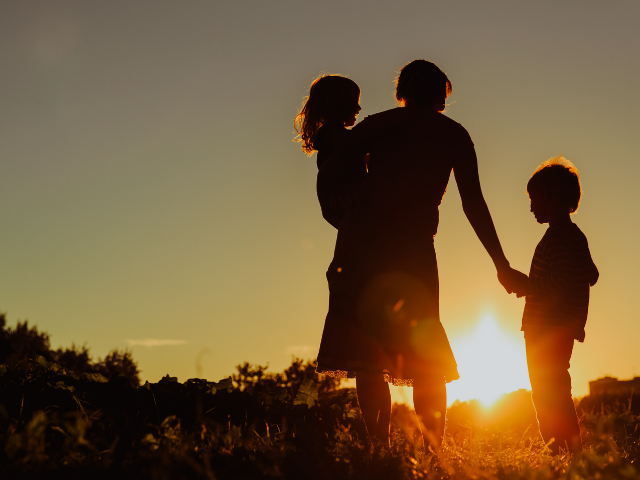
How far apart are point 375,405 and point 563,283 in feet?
5.72

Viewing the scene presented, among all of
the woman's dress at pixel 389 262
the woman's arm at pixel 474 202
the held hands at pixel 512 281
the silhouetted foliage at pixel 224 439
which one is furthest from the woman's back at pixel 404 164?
the silhouetted foliage at pixel 224 439

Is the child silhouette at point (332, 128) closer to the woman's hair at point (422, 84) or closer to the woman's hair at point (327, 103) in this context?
the woman's hair at point (327, 103)

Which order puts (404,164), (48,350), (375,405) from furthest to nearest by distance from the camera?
1. (48,350)
2. (404,164)
3. (375,405)

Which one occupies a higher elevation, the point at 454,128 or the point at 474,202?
the point at 454,128

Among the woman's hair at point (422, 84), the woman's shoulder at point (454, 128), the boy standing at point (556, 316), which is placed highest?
the woman's hair at point (422, 84)

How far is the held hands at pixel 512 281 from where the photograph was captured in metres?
3.97

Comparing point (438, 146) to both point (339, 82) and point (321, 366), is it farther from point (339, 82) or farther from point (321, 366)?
point (321, 366)

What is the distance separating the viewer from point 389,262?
355 centimetres

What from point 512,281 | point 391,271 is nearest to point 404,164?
point 391,271

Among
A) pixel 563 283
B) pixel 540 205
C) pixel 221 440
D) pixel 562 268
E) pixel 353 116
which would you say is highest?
pixel 353 116

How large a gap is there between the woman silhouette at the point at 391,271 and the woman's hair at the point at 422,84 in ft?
0.43

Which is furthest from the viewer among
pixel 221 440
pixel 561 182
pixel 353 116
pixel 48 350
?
pixel 48 350

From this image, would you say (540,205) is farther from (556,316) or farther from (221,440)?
(221,440)

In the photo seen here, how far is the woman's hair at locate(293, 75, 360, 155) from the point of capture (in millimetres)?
3801
